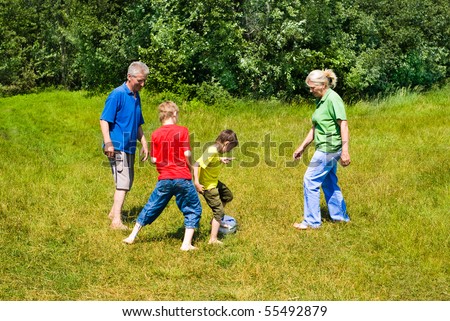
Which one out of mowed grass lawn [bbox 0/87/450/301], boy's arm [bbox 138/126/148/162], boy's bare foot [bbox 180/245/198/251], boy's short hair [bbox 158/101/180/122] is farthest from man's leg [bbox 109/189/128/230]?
boy's short hair [bbox 158/101/180/122]

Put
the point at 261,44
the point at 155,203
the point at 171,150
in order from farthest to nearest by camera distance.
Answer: the point at 261,44 < the point at 155,203 < the point at 171,150

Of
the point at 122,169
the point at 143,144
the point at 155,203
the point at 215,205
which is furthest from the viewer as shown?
the point at 143,144

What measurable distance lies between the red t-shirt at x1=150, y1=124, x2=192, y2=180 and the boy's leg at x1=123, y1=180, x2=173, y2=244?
12cm

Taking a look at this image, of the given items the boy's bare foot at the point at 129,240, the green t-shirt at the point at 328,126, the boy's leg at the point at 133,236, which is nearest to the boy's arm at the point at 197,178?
the boy's leg at the point at 133,236

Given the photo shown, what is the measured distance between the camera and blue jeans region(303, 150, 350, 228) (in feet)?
26.4

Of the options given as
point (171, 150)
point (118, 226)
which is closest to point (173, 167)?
point (171, 150)

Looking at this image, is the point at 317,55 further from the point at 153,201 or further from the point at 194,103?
the point at 153,201

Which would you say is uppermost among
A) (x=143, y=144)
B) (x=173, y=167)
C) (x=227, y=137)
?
(x=227, y=137)

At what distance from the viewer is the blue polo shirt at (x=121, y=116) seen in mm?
7930

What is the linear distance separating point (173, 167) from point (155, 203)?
1.64ft

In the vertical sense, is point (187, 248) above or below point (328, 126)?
below

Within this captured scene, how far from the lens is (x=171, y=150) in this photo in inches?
278

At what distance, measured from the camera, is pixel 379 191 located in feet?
31.8
